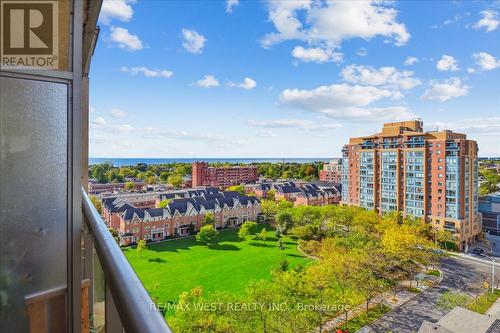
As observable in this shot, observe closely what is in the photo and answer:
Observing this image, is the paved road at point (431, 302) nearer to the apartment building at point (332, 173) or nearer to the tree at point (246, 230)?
the tree at point (246, 230)

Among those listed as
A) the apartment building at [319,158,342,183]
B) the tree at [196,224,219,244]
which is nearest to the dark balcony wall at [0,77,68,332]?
the tree at [196,224,219,244]

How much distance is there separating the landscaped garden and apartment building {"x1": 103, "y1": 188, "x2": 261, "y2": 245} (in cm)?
80

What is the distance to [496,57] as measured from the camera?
22984 millimetres

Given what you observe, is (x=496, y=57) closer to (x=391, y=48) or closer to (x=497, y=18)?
(x=497, y=18)

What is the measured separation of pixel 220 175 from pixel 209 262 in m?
20.5

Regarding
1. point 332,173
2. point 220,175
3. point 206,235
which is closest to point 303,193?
point 206,235

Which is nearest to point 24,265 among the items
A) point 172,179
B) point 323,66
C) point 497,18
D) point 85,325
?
point 85,325

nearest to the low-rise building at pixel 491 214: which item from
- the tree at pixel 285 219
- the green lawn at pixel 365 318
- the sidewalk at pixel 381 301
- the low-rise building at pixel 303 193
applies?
the low-rise building at pixel 303 193

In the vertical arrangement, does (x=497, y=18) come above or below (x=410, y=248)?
above

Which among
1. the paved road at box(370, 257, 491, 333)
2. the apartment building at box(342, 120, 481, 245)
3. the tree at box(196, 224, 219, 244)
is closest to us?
the paved road at box(370, 257, 491, 333)

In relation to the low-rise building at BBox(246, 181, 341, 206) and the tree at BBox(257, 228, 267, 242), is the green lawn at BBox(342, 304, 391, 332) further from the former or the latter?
the low-rise building at BBox(246, 181, 341, 206)

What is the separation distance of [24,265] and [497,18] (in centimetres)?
2622

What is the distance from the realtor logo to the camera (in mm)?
670

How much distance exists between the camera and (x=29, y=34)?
2.34ft
